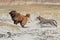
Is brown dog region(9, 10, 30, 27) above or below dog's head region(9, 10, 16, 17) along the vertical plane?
below

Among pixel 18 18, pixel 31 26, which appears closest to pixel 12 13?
pixel 18 18

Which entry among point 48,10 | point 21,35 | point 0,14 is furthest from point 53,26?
point 0,14

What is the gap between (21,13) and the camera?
3.53 ft

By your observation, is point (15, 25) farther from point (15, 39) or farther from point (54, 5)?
point (54, 5)

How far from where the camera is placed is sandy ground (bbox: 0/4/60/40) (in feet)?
3.34

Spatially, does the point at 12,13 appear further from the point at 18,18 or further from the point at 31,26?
the point at 31,26

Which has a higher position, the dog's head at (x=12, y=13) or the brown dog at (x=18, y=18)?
the dog's head at (x=12, y=13)

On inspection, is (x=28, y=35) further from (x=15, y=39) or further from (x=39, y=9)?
(x=39, y=9)

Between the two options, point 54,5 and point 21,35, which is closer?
point 21,35

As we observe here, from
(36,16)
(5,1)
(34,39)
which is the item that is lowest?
(34,39)

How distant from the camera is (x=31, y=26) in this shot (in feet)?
3.48

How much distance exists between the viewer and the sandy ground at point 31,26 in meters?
1.02

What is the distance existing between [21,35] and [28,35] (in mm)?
49

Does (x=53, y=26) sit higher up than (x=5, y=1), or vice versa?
(x=5, y=1)
